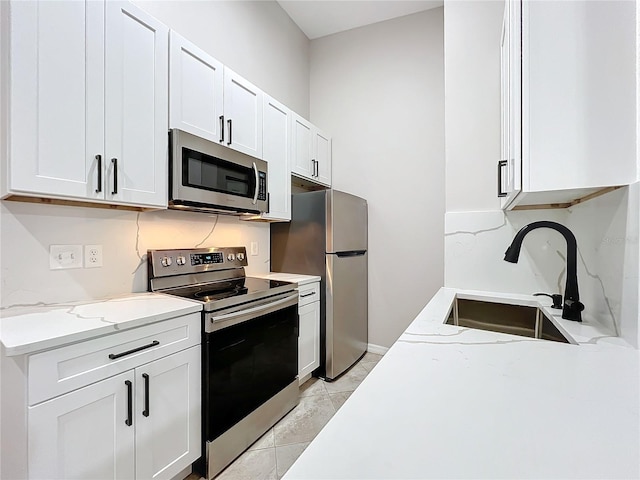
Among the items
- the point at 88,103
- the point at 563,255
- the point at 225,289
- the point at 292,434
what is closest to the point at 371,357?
the point at 292,434

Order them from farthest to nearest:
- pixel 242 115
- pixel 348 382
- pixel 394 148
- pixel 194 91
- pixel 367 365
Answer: pixel 394 148 → pixel 367 365 → pixel 348 382 → pixel 242 115 → pixel 194 91

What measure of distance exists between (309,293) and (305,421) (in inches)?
34.9

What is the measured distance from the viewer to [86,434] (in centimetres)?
109

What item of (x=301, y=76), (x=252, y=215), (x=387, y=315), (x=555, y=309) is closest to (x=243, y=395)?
(x=252, y=215)

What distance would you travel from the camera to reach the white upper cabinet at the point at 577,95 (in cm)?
91

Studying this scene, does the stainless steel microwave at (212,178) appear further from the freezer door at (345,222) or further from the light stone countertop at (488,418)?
the light stone countertop at (488,418)

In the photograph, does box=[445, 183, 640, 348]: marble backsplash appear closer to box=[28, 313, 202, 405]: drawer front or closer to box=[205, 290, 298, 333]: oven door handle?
box=[205, 290, 298, 333]: oven door handle

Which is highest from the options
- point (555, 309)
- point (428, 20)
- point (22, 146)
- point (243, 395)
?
point (428, 20)

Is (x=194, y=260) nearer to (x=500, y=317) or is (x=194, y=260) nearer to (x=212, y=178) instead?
(x=212, y=178)

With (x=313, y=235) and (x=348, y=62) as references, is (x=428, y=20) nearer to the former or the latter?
(x=348, y=62)

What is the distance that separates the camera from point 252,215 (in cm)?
233

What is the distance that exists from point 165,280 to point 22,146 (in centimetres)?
94

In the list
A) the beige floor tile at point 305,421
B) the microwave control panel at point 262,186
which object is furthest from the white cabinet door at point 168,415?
the microwave control panel at point 262,186

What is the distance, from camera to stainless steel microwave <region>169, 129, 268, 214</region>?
1.67 metres
